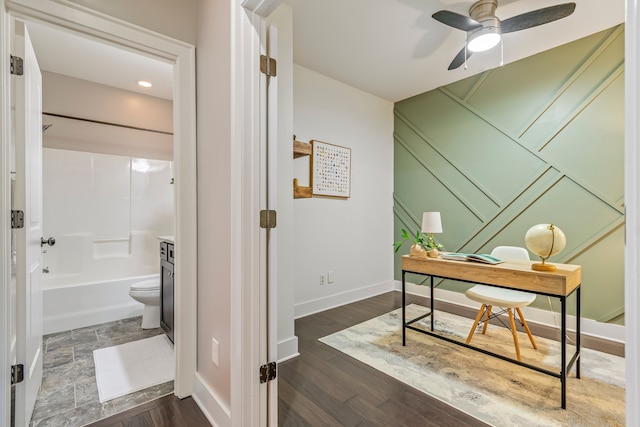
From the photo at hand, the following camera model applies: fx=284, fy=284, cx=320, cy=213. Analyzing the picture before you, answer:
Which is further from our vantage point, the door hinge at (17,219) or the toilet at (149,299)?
the toilet at (149,299)

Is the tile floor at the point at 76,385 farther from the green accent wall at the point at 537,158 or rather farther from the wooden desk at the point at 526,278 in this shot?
the green accent wall at the point at 537,158

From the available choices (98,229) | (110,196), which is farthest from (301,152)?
(98,229)

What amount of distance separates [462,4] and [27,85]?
9.40 feet

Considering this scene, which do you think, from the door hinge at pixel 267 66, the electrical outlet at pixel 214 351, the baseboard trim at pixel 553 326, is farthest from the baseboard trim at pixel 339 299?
the door hinge at pixel 267 66

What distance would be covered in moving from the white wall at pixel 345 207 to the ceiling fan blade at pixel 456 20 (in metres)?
1.48

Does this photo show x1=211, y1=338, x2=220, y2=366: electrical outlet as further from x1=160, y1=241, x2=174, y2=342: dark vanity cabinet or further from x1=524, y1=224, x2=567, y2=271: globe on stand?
x1=524, y1=224, x2=567, y2=271: globe on stand

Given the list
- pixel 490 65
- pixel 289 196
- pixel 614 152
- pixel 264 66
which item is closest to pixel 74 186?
pixel 289 196

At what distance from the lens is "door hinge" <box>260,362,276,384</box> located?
1.32 metres

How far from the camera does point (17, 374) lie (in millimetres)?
1376

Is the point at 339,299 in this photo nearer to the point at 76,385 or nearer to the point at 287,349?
the point at 287,349

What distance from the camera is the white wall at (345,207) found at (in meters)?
3.06

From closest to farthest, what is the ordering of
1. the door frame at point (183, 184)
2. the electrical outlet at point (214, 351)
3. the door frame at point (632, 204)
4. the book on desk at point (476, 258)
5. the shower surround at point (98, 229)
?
the door frame at point (632, 204) → the electrical outlet at point (214, 351) → the door frame at point (183, 184) → the book on desk at point (476, 258) → the shower surround at point (98, 229)

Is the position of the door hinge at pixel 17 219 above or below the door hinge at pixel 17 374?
above

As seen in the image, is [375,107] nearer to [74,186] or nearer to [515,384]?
[515,384]
